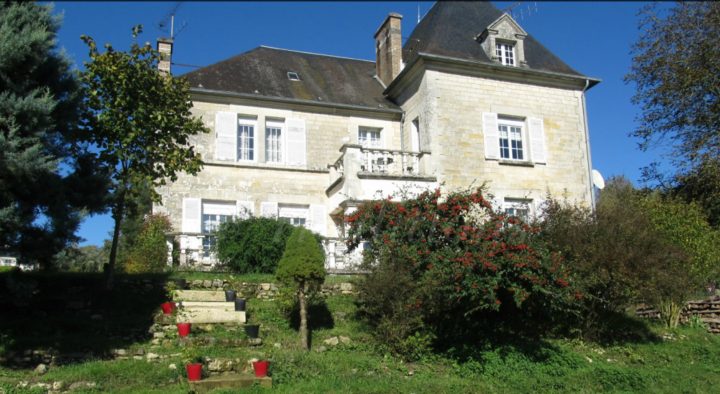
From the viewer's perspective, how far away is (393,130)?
18594 mm

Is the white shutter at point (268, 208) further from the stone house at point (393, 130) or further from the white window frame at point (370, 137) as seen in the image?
the white window frame at point (370, 137)

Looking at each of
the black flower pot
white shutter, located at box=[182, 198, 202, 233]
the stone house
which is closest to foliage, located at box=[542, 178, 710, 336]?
the stone house

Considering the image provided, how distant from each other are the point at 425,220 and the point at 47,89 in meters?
6.19

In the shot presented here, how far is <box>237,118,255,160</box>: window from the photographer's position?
1716 centimetres

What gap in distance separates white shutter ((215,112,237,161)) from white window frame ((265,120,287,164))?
997 millimetres

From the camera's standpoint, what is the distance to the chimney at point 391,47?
19.6 meters

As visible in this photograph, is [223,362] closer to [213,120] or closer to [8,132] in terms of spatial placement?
[8,132]

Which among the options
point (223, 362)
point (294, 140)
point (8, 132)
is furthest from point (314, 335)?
point (294, 140)

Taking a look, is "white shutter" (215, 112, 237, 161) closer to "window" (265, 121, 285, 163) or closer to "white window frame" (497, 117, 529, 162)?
"window" (265, 121, 285, 163)

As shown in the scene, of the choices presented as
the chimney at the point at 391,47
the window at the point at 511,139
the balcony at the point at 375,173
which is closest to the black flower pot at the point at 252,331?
the balcony at the point at 375,173

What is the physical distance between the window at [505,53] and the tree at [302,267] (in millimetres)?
10852

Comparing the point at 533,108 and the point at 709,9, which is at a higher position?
the point at 709,9

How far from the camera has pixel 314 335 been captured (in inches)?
397

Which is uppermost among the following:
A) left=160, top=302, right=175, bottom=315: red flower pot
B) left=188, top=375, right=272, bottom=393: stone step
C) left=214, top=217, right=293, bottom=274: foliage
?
left=214, top=217, right=293, bottom=274: foliage
